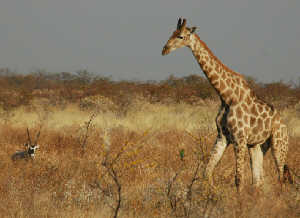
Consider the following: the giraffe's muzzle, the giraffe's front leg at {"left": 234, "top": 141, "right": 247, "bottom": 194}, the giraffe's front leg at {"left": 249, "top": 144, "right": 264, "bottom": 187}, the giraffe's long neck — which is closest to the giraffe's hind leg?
the giraffe's front leg at {"left": 249, "top": 144, "right": 264, "bottom": 187}

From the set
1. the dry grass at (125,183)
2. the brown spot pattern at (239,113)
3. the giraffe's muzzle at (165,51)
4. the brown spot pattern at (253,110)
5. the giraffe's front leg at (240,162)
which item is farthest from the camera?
the brown spot pattern at (253,110)

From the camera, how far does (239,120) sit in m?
5.23

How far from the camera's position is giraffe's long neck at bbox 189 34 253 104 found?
5414 mm

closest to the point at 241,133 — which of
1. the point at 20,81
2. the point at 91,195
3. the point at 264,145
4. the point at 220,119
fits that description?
the point at 220,119

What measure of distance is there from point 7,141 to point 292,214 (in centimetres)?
681

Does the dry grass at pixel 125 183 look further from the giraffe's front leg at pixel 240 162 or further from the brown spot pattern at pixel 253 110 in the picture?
the brown spot pattern at pixel 253 110

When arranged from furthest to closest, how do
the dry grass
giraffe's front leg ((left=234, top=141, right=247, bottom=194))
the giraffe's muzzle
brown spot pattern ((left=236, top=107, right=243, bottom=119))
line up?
brown spot pattern ((left=236, top=107, right=243, bottom=119))
giraffe's front leg ((left=234, top=141, right=247, bottom=194))
the giraffe's muzzle
the dry grass

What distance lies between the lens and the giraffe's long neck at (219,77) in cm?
541

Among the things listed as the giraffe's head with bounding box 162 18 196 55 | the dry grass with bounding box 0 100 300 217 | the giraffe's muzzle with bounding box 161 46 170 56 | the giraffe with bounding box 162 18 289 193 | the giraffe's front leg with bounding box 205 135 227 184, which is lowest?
the dry grass with bounding box 0 100 300 217

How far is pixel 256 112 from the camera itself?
543 cm

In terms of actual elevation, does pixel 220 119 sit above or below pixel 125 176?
above

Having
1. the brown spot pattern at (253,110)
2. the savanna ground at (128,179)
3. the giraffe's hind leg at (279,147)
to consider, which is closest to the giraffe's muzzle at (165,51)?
the savanna ground at (128,179)

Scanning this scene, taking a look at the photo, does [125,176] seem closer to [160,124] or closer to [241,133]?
[241,133]

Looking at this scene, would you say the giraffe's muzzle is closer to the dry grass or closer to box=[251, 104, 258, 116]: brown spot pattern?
the dry grass
